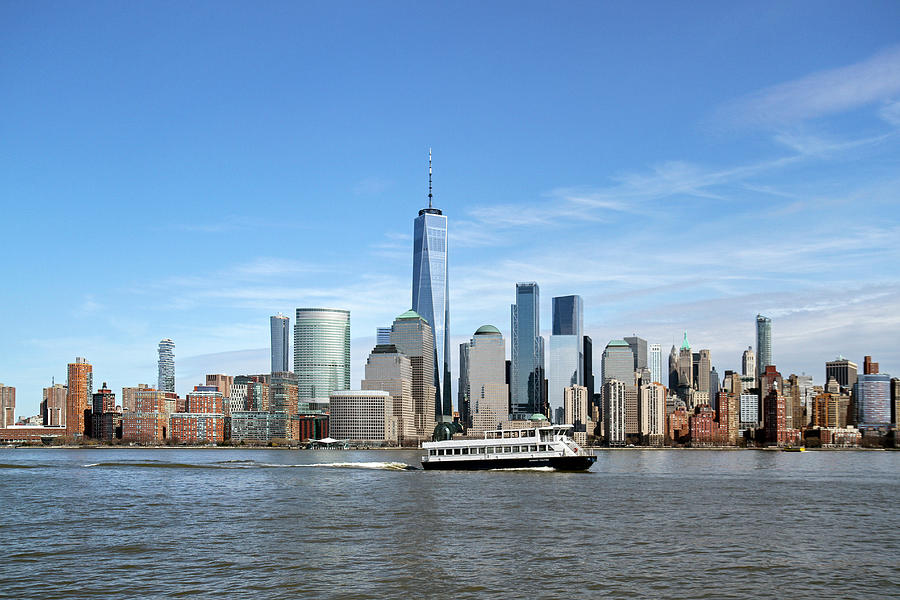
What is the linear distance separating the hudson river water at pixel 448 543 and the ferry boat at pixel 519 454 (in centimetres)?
3572

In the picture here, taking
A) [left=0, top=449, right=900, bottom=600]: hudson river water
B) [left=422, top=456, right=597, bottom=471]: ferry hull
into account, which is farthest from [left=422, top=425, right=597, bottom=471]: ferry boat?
[left=0, top=449, right=900, bottom=600]: hudson river water

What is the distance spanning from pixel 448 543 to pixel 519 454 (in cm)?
8510

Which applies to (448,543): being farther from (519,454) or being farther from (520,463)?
(520,463)

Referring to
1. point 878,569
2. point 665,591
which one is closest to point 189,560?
point 665,591

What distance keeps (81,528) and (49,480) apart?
65899 mm

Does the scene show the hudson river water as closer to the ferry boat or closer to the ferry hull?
the ferry hull

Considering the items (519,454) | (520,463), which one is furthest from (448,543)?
(520,463)

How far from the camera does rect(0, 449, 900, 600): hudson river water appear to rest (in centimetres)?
4222

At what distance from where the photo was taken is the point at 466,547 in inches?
2143

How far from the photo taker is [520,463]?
140m

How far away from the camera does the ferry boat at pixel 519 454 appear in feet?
454

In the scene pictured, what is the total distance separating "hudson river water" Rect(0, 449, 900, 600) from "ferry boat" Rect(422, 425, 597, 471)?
35722mm

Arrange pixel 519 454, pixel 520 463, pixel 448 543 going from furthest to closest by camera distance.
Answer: pixel 520 463 < pixel 519 454 < pixel 448 543

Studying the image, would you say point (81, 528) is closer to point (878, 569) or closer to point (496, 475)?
point (878, 569)
